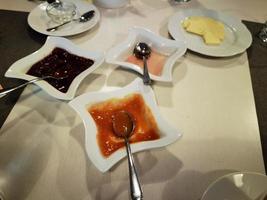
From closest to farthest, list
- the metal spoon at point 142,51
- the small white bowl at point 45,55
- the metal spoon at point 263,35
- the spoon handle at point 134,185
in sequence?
the spoon handle at point 134,185 < the small white bowl at point 45,55 < the metal spoon at point 142,51 < the metal spoon at point 263,35

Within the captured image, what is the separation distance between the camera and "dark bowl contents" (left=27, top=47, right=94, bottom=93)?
0.62m

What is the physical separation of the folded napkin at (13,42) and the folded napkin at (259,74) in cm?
60

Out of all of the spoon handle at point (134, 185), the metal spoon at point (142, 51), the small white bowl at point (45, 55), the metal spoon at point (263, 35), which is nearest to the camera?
the spoon handle at point (134, 185)

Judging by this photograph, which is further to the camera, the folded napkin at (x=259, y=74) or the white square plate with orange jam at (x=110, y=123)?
the folded napkin at (x=259, y=74)

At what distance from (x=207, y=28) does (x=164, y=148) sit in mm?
443

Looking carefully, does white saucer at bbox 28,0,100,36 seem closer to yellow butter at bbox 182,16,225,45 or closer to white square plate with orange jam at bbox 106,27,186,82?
white square plate with orange jam at bbox 106,27,186,82

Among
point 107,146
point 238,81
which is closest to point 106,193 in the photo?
point 107,146

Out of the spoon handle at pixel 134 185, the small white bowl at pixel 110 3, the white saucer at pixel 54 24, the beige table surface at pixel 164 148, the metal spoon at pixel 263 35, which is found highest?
the small white bowl at pixel 110 3

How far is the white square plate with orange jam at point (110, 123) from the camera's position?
49 centimetres

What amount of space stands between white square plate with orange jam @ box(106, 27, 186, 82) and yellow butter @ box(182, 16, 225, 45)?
0.07m

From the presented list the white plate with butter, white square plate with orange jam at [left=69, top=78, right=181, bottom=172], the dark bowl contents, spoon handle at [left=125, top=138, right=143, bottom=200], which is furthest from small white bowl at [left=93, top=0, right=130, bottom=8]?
spoon handle at [left=125, top=138, right=143, bottom=200]

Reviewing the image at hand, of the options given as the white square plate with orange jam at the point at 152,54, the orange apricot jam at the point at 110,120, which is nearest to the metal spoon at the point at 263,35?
the white square plate with orange jam at the point at 152,54

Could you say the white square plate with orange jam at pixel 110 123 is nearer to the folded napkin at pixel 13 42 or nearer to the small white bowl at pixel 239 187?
the small white bowl at pixel 239 187

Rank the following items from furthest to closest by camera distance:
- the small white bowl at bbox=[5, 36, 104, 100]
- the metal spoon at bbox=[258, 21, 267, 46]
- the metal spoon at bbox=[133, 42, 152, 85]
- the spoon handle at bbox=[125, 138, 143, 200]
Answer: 1. the metal spoon at bbox=[258, 21, 267, 46]
2. the metal spoon at bbox=[133, 42, 152, 85]
3. the small white bowl at bbox=[5, 36, 104, 100]
4. the spoon handle at bbox=[125, 138, 143, 200]
